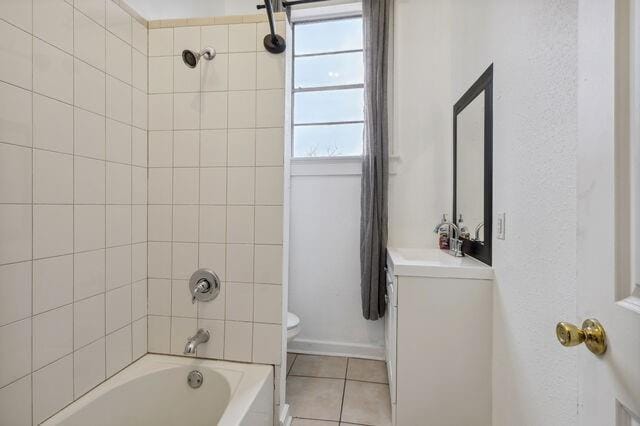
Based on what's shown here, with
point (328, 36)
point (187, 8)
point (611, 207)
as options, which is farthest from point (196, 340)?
point (328, 36)

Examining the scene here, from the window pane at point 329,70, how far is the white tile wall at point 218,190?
1189 millimetres

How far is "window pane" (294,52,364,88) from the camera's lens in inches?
96.3

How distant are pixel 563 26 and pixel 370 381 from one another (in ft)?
6.91

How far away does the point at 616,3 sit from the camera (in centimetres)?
49

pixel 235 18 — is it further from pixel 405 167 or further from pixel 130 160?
pixel 405 167

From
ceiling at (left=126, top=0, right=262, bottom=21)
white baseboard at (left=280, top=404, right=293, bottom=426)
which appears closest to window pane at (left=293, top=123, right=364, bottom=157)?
ceiling at (left=126, top=0, right=262, bottom=21)

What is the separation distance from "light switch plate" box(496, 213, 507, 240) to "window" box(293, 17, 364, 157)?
4.19 feet

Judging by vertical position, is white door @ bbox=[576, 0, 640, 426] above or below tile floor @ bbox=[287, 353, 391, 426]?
above

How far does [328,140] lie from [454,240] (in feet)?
4.21

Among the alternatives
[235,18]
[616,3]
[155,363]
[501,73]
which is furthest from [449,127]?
[155,363]

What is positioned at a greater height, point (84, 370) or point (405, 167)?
point (405, 167)

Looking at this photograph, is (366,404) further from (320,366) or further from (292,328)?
(292,328)

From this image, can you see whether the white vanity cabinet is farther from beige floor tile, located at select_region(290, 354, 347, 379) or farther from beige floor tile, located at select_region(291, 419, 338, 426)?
beige floor tile, located at select_region(290, 354, 347, 379)

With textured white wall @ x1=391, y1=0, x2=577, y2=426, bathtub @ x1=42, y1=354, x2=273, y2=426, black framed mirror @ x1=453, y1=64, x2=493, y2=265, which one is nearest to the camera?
textured white wall @ x1=391, y1=0, x2=577, y2=426
